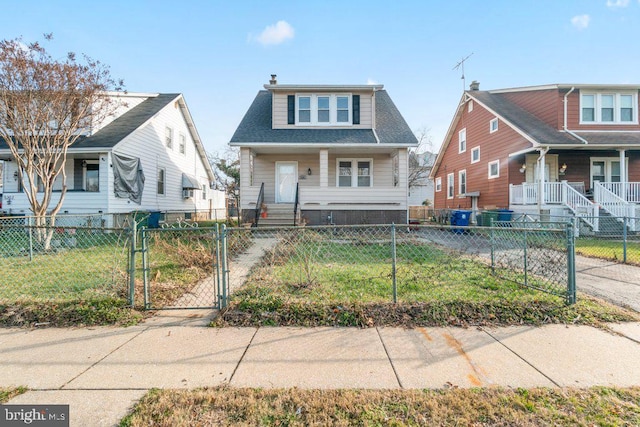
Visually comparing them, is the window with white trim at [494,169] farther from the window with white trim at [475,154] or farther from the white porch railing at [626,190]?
the white porch railing at [626,190]

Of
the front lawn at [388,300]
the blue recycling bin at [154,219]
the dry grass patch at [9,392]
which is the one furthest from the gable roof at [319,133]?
the dry grass patch at [9,392]

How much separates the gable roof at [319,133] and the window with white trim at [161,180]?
18.3 ft

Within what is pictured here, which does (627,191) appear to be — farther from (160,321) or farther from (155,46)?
(155,46)

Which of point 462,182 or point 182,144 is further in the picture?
point 462,182

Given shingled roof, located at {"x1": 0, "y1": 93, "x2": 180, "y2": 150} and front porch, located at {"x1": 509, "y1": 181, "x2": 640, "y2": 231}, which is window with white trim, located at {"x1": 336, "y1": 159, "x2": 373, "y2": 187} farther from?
shingled roof, located at {"x1": 0, "y1": 93, "x2": 180, "y2": 150}

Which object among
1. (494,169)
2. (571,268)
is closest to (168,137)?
(571,268)

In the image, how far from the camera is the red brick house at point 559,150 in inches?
487

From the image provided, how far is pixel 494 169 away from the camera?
16078mm

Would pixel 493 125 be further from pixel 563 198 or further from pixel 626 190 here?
pixel 626 190

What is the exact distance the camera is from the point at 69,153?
37.3 ft

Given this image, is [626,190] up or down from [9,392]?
up

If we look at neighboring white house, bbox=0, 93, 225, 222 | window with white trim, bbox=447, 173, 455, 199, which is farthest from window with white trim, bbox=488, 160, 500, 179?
neighboring white house, bbox=0, 93, 225, 222

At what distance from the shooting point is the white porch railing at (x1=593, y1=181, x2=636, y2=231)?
38.1ft

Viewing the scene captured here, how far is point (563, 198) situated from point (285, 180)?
11.8 metres
